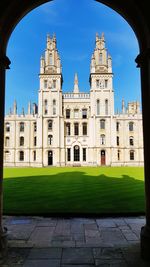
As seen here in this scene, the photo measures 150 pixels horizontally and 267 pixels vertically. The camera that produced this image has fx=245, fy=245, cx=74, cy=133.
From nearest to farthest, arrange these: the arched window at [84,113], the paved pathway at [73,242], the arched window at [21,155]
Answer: the paved pathway at [73,242], the arched window at [84,113], the arched window at [21,155]

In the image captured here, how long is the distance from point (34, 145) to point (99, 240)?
52.0 meters

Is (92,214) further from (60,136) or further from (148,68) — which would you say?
(60,136)

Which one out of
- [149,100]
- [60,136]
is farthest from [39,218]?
[60,136]

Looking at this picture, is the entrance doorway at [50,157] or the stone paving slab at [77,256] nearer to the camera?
the stone paving slab at [77,256]

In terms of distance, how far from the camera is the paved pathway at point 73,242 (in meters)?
3.69

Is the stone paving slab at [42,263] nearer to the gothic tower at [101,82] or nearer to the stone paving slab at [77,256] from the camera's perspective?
the stone paving slab at [77,256]

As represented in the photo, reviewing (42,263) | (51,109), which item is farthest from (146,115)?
(51,109)

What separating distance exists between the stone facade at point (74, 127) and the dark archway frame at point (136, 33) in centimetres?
4650

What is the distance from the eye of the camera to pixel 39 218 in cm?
675

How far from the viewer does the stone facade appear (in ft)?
169

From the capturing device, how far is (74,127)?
54.0 meters

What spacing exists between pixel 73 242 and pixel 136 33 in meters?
4.12

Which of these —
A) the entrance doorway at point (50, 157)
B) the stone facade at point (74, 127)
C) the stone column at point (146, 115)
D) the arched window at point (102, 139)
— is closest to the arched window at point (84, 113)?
the stone facade at point (74, 127)

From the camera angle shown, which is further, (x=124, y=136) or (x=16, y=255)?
(x=124, y=136)
